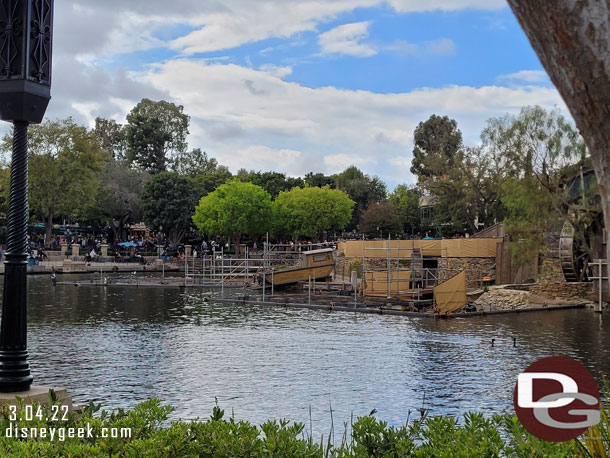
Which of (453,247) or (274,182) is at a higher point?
(274,182)

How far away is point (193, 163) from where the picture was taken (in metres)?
109

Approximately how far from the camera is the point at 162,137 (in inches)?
4168

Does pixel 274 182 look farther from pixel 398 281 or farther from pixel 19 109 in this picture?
pixel 19 109

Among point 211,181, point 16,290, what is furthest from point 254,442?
point 211,181

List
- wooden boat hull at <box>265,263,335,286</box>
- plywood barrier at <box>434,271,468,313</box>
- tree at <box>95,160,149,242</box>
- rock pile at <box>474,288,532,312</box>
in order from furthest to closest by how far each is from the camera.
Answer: tree at <box>95,160,149,242</box> → wooden boat hull at <box>265,263,335,286</box> → rock pile at <box>474,288,532,312</box> → plywood barrier at <box>434,271,468,313</box>

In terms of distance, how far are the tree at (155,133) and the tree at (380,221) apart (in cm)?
4111

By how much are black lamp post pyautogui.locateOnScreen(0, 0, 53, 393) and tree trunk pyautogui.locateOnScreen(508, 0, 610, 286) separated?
7.20 metres

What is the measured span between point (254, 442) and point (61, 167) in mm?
72433

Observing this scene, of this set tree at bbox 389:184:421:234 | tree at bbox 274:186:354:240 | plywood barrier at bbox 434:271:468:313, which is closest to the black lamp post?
plywood barrier at bbox 434:271:468:313

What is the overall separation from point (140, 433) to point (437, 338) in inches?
883

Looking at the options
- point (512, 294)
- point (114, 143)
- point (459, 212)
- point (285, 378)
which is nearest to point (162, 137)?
point (114, 143)

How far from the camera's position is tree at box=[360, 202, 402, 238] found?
7700 centimetres

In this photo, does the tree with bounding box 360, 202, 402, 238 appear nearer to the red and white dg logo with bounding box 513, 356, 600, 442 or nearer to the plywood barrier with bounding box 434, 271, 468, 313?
the plywood barrier with bounding box 434, 271, 468, 313

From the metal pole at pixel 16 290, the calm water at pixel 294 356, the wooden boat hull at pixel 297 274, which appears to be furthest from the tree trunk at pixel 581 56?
the wooden boat hull at pixel 297 274
